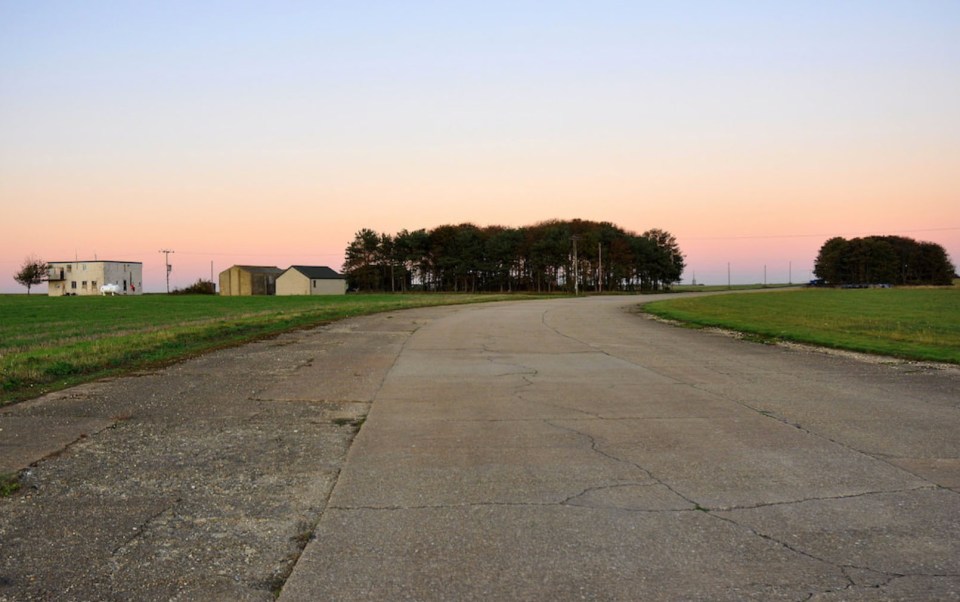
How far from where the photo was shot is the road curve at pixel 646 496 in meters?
3.66

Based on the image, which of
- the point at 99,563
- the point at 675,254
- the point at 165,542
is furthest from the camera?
the point at 675,254

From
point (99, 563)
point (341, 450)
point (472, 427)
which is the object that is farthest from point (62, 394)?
point (99, 563)

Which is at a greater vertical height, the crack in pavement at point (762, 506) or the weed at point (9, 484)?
the weed at point (9, 484)

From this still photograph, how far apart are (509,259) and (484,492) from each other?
11660cm

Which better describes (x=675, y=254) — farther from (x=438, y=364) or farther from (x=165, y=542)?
(x=165, y=542)

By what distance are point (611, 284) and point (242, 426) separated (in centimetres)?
11919

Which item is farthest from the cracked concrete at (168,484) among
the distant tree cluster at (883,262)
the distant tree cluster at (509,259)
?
the distant tree cluster at (883,262)

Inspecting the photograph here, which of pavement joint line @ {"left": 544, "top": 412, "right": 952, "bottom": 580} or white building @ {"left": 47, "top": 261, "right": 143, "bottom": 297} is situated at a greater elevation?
white building @ {"left": 47, "top": 261, "right": 143, "bottom": 297}

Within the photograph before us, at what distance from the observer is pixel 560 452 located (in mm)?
6492

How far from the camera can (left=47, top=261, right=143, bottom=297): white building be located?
116 metres

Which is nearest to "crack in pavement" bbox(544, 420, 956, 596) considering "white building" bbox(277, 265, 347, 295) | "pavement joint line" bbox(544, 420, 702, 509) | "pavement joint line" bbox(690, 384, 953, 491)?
"pavement joint line" bbox(544, 420, 702, 509)

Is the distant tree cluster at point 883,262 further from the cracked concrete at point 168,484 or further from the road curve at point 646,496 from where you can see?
the cracked concrete at point 168,484

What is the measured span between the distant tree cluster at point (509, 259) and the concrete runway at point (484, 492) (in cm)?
10524

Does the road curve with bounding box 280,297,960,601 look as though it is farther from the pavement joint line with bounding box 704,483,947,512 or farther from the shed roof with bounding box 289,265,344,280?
the shed roof with bounding box 289,265,344,280
